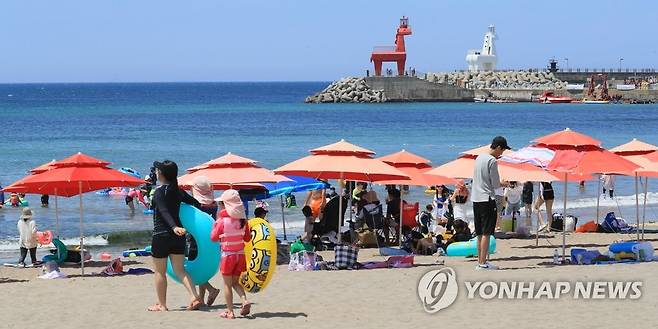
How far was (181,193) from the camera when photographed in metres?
8.88

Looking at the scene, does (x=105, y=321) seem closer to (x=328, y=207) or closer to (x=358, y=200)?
(x=328, y=207)

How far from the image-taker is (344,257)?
12.6m

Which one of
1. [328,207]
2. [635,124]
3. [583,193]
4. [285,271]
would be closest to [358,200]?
[328,207]

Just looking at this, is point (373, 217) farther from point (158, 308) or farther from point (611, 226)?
point (158, 308)

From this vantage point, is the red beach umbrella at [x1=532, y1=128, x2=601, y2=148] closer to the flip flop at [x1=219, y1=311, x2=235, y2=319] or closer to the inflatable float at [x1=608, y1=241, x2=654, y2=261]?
the inflatable float at [x1=608, y1=241, x2=654, y2=261]

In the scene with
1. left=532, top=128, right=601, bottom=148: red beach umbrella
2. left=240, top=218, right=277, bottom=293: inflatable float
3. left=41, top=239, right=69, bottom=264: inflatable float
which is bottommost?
left=41, top=239, right=69, bottom=264: inflatable float

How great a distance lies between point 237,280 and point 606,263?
213 inches

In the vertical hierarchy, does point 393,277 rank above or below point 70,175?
below

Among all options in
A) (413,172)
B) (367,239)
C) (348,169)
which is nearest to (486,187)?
(348,169)

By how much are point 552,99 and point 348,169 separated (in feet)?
309

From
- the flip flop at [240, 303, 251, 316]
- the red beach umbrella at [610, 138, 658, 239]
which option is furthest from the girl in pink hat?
the red beach umbrella at [610, 138, 658, 239]

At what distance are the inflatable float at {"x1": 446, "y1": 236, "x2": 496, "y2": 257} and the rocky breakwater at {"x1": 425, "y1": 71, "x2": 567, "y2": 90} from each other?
9718 cm

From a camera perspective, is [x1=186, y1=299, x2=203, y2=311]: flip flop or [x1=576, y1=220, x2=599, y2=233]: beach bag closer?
[x1=186, y1=299, x2=203, y2=311]: flip flop

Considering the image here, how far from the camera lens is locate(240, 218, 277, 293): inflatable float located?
8930 mm
